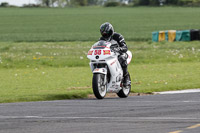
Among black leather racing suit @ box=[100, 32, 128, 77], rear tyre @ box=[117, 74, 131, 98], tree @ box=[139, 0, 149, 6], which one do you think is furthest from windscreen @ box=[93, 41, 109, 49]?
tree @ box=[139, 0, 149, 6]

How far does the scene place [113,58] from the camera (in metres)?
15.5

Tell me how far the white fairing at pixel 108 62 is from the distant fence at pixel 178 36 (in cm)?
2564

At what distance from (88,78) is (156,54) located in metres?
10.7

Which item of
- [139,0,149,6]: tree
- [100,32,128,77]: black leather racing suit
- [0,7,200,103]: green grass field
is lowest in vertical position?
[139,0,149,6]: tree

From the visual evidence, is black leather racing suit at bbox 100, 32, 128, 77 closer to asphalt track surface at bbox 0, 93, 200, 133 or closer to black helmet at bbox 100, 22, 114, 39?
black helmet at bbox 100, 22, 114, 39

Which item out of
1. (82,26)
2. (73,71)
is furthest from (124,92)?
(82,26)

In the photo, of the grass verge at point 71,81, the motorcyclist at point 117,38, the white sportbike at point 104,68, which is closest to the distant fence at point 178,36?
the grass verge at point 71,81

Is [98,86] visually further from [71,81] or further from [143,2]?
[143,2]

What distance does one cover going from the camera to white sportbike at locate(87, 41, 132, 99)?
1502 centimetres

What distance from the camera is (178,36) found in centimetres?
4138

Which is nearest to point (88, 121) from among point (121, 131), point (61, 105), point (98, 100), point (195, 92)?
point (121, 131)

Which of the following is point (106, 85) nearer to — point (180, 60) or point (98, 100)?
point (98, 100)

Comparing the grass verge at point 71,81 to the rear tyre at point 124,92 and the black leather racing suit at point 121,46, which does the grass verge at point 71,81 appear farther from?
the black leather racing suit at point 121,46

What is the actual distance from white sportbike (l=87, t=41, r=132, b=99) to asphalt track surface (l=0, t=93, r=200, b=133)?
36cm
